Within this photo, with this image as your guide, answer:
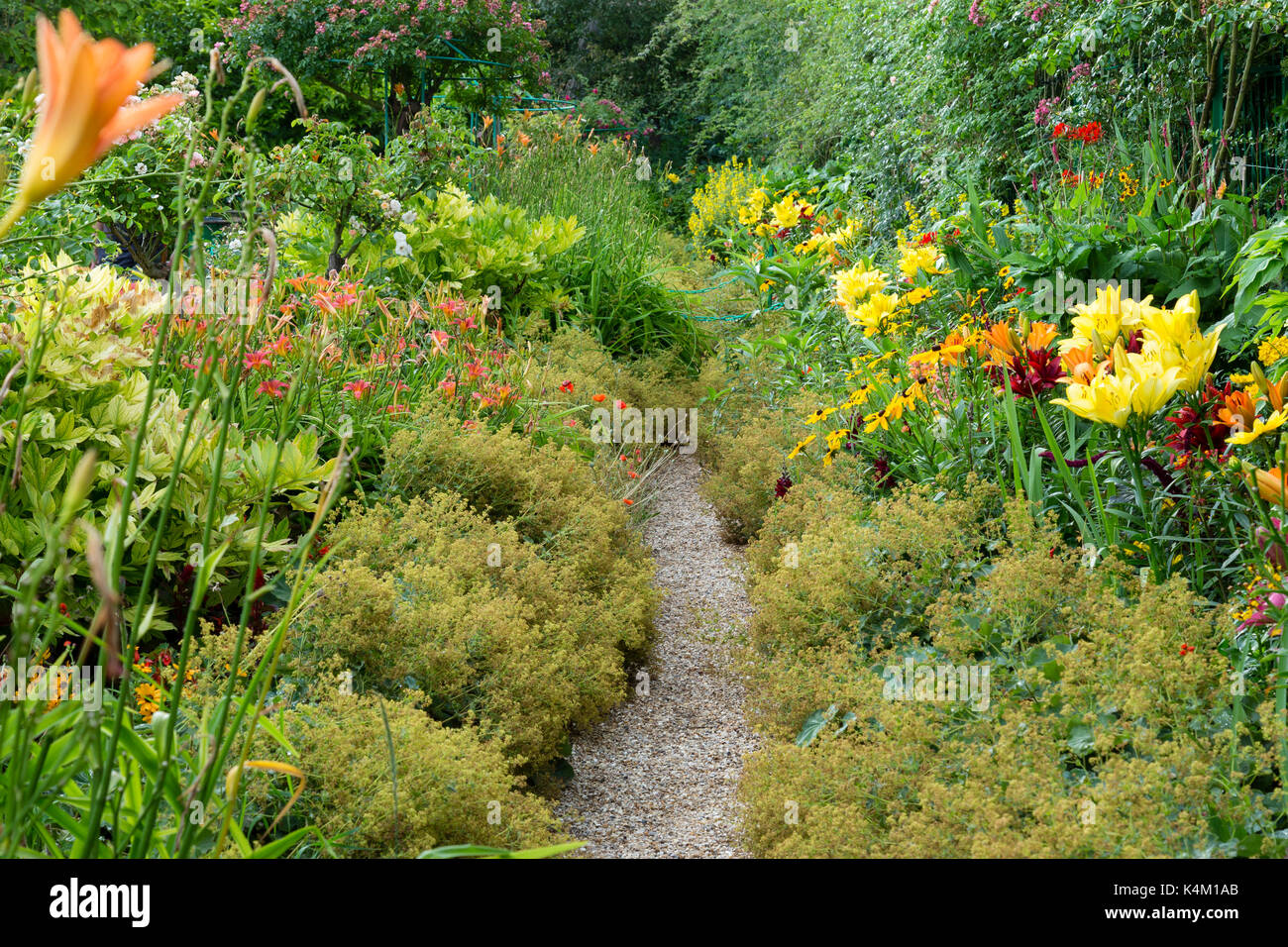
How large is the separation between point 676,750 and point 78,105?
2.44m

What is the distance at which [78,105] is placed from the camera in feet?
2.28

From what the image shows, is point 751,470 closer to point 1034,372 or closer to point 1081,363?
point 1034,372

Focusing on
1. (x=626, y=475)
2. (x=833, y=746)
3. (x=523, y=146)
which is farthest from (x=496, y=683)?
(x=523, y=146)

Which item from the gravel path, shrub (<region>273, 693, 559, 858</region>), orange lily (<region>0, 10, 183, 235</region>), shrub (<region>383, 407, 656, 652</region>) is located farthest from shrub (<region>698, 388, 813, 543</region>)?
orange lily (<region>0, 10, 183, 235</region>)

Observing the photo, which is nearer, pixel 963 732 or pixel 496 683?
pixel 963 732

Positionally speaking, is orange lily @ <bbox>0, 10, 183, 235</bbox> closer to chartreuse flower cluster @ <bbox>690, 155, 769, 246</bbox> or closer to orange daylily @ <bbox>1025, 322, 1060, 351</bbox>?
orange daylily @ <bbox>1025, 322, 1060, 351</bbox>

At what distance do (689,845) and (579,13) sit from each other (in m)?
16.3

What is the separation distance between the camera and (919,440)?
125 inches

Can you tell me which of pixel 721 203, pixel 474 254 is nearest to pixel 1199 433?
pixel 474 254

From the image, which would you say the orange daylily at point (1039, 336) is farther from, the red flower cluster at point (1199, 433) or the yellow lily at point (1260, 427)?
the yellow lily at point (1260, 427)

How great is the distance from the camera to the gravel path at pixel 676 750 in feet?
7.86

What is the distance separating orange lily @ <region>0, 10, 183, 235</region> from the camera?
27.3 inches

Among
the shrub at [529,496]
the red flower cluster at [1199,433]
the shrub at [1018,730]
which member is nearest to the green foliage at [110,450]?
the shrub at [529,496]
